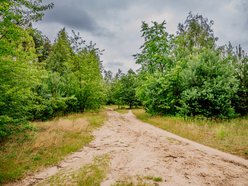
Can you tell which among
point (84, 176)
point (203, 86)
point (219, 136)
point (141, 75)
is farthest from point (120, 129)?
point (141, 75)

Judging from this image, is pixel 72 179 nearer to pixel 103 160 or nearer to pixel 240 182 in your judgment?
pixel 103 160

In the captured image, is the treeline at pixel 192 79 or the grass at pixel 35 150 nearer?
the grass at pixel 35 150

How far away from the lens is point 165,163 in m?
7.60

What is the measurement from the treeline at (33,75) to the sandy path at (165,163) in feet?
11.1

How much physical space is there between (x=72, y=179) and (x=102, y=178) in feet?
3.06

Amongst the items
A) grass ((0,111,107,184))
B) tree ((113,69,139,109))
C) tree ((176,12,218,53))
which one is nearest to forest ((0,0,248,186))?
grass ((0,111,107,184))

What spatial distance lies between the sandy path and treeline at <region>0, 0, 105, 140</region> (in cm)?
337

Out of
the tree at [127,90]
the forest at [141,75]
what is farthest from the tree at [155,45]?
the tree at [127,90]

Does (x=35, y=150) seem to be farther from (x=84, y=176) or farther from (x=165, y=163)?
(x=165, y=163)

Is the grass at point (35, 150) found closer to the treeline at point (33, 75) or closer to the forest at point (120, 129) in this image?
the forest at point (120, 129)

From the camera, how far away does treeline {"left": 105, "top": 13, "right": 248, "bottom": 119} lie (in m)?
16.9

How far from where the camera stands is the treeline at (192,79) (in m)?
16.9

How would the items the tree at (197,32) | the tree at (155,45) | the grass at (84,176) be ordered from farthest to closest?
the tree at (197,32) → the tree at (155,45) → the grass at (84,176)

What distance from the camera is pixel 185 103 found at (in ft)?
59.0
